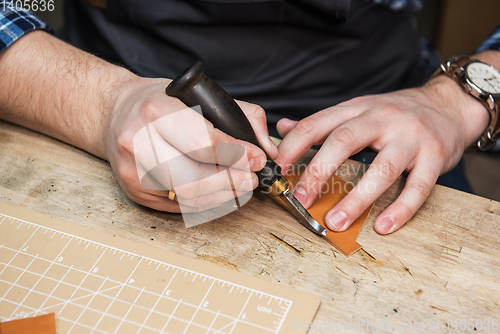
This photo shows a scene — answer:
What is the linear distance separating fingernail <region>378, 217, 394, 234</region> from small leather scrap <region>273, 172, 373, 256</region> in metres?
0.04

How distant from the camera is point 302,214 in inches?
26.2

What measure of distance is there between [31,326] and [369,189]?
1.99ft

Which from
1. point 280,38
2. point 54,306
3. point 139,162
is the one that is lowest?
point 54,306

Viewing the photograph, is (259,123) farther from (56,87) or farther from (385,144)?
(56,87)

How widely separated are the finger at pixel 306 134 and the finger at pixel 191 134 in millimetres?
184

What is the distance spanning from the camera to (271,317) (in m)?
0.52

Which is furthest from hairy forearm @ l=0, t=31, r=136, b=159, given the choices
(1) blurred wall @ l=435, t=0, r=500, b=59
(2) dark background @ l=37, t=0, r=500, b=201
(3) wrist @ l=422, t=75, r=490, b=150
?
(1) blurred wall @ l=435, t=0, r=500, b=59

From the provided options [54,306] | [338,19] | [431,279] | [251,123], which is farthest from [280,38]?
[54,306]

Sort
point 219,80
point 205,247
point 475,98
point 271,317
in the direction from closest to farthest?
point 271,317
point 205,247
point 475,98
point 219,80

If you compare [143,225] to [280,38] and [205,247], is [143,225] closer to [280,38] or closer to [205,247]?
[205,247]

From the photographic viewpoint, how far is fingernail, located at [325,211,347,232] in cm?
67

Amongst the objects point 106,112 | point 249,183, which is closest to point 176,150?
point 249,183

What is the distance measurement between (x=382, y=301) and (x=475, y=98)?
0.65 meters

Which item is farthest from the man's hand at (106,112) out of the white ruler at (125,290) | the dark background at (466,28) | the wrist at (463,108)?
the dark background at (466,28)
